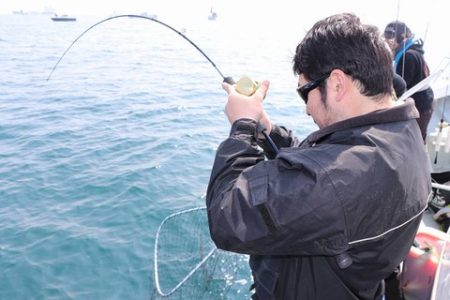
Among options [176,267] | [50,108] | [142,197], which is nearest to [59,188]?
[142,197]

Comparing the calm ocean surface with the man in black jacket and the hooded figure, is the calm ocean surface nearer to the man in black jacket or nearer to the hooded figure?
the man in black jacket

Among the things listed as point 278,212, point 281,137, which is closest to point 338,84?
point 278,212

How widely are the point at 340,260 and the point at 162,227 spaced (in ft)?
11.9

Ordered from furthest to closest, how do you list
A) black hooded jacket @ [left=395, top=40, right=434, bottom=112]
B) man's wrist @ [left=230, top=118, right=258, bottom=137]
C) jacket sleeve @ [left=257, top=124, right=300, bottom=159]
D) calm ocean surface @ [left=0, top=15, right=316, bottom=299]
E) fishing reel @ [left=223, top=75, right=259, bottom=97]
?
black hooded jacket @ [left=395, top=40, right=434, bottom=112], calm ocean surface @ [left=0, top=15, right=316, bottom=299], jacket sleeve @ [left=257, top=124, right=300, bottom=159], fishing reel @ [left=223, top=75, right=259, bottom=97], man's wrist @ [left=230, top=118, right=258, bottom=137]

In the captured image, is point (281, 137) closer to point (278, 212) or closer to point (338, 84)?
point (338, 84)

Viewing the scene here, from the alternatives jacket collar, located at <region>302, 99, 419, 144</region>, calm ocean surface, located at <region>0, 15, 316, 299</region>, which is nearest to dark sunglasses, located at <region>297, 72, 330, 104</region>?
jacket collar, located at <region>302, 99, 419, 144</region>

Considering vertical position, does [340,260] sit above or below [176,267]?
above

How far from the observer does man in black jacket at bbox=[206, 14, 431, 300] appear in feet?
4.13

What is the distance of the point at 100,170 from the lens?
7488 millimetres

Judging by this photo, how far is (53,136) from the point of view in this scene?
30.6 feet

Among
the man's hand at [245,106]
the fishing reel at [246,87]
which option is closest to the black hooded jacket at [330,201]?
the man's hand at [245,106]

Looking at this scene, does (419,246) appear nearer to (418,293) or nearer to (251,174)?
(418,293)

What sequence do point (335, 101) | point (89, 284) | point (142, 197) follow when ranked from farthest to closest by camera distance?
1. point (142, 197)
2. point (89, 284)
3. point (335, 101)

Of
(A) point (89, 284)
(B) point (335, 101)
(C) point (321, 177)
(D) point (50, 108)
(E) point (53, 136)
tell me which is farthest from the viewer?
(D) point (50, 108)
